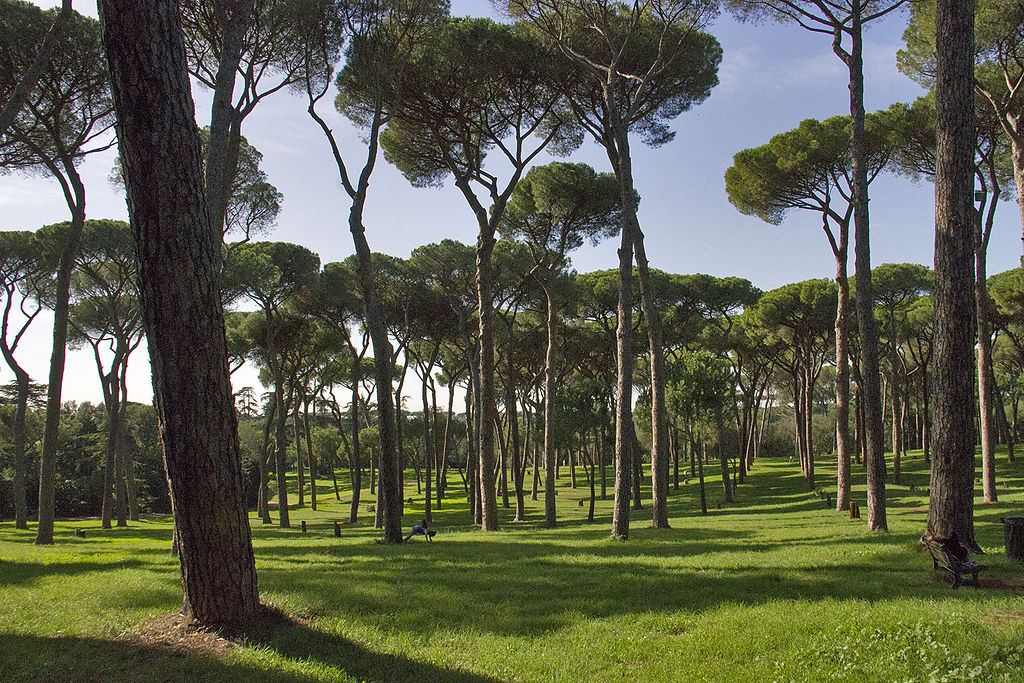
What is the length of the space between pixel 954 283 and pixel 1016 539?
3227 mm

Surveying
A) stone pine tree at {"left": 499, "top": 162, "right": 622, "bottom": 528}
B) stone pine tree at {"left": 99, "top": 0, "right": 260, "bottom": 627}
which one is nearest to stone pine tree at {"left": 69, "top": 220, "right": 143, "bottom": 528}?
stone pine tree at {"left": 499, "top": 162, "right": 622, "bottom": 528}

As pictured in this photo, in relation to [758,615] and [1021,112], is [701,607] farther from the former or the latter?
[1021,112]

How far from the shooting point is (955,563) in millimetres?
6723

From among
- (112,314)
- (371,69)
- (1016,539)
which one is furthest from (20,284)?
(1016,539)

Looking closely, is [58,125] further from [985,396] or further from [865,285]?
[985,396]

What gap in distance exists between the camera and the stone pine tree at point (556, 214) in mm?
20797

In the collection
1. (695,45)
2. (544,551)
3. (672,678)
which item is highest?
(695,45)

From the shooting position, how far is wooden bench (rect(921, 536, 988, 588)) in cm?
654

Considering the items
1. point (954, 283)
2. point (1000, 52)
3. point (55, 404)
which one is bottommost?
point (55, 404)

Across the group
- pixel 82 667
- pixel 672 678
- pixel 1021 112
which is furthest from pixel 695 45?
pixel 82 667

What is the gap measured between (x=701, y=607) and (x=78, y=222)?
15241 millimetres

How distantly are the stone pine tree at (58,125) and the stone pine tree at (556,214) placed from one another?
12.3 metres

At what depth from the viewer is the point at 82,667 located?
4.69m

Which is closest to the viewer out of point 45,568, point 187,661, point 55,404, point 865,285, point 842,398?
point 187,661
